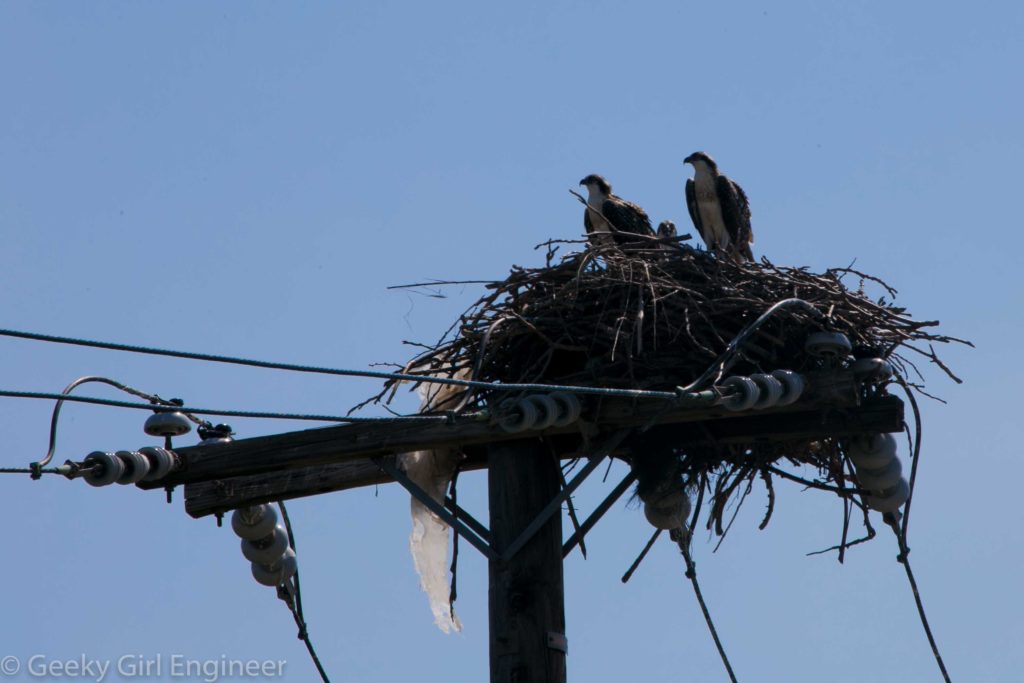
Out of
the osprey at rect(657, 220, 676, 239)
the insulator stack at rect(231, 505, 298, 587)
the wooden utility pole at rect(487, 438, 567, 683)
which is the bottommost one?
the wooden utility pole at rect(487, 438, 567, 683)

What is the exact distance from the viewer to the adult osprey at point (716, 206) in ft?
37.9

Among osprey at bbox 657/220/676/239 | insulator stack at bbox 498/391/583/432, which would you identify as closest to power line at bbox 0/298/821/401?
insulator stack at bbox 498/391/583/432

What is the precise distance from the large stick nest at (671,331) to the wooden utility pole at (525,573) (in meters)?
0.31

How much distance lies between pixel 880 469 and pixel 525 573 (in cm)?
172

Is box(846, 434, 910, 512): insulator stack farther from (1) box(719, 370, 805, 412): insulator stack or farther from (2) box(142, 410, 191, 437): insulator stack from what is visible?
(2) box(142, 410, 191, 437): insulator stack

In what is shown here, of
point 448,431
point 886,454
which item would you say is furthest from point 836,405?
point 448,431

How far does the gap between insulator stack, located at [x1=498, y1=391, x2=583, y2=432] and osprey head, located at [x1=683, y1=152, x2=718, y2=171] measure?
5353 mm

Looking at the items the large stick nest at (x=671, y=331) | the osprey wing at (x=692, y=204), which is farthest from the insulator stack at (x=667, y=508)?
the osprey wing at (x=692, y=204)

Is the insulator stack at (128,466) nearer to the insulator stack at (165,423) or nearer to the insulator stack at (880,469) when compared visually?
the insulator stack at (165,423)

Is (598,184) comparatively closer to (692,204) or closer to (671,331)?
(692,204)

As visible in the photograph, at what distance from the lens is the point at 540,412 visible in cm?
678

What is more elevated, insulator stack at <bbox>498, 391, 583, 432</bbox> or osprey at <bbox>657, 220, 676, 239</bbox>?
osprey at <bbox>657, 220, 676, 239</bbox>

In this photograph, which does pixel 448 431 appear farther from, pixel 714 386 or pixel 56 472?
pixel 56 472

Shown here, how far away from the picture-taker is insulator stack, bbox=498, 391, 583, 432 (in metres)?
6.73
